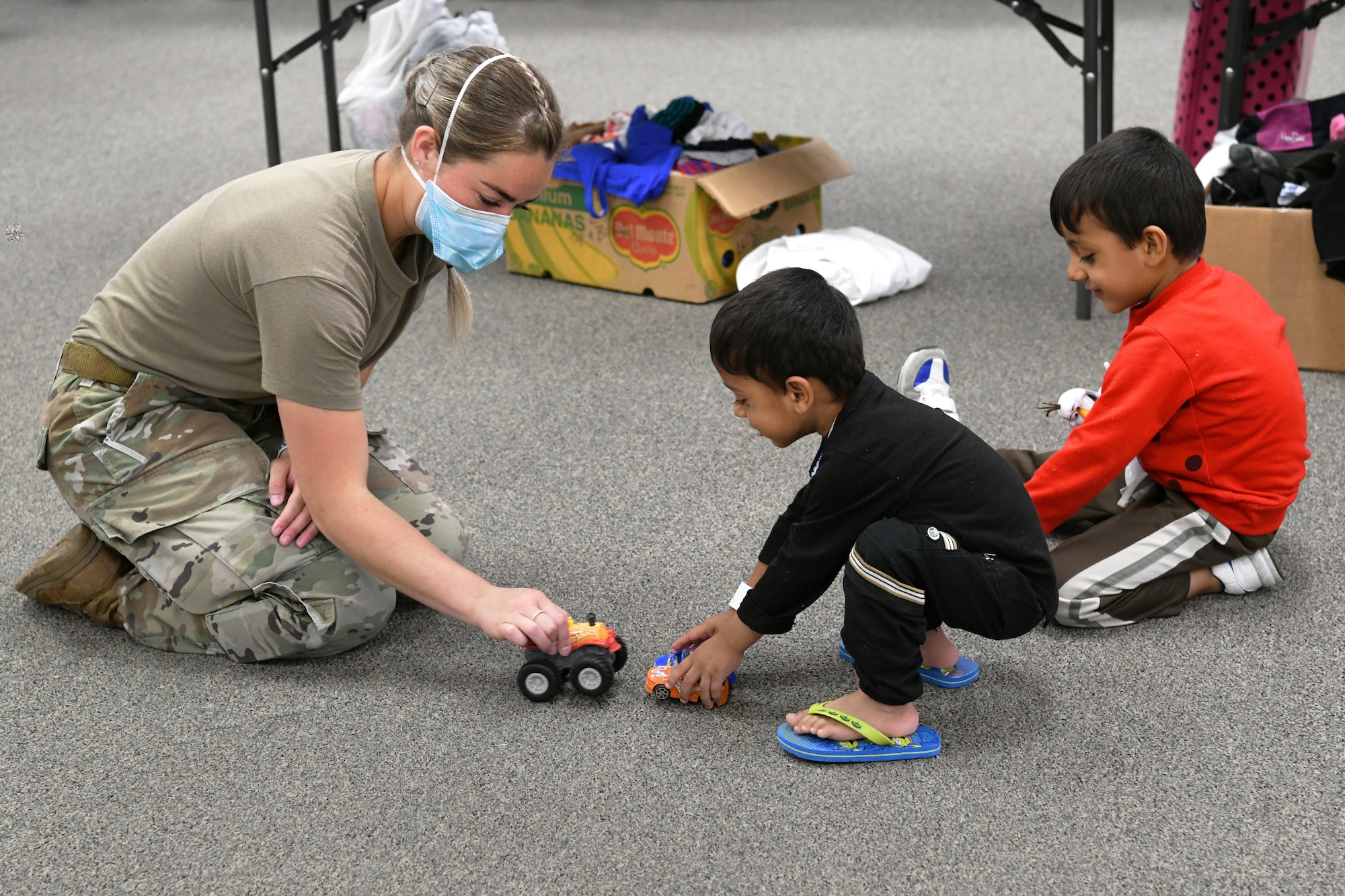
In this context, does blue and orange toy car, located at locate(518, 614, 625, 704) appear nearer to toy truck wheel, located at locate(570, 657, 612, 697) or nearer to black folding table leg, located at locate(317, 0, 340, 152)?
toy truck wheel, located at locate(570, 657, 612, 697)

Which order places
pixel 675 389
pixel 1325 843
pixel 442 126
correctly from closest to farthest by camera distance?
1. pixel 1325 843
2. pixel 442 126
3. pixel 675 389

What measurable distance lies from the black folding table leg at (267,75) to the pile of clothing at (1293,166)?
211 cm

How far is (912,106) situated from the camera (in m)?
4.32

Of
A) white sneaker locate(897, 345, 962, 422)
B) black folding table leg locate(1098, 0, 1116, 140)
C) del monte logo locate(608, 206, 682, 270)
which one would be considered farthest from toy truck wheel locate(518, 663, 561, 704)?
black folding table leg locate(1098, 0, 1116, 140)

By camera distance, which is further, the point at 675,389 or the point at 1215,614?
the point at 675,389

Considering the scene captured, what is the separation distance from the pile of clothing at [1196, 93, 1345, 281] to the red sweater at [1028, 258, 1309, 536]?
69cm

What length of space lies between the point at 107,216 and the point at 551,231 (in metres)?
1.39

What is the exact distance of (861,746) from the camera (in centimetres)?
137

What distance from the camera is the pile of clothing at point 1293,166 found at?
2164 millimetres

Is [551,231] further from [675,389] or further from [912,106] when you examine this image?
[912,106]

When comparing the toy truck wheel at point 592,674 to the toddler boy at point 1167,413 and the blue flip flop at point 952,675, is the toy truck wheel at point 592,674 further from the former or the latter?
the toddler boy at point 1167,413

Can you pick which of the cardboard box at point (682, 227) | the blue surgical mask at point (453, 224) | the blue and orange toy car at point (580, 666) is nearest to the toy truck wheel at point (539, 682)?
the blue and orange toy car at point (580, 666)

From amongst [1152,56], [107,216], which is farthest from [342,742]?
[1152,56]

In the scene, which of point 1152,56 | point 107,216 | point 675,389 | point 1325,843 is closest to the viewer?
point 1325,843
